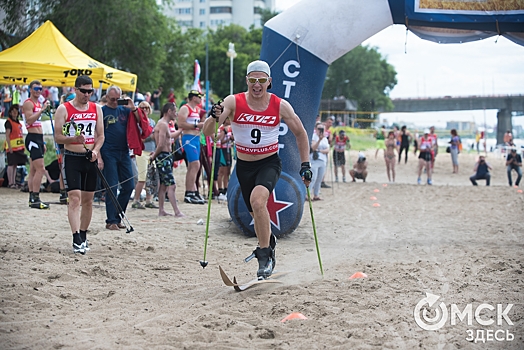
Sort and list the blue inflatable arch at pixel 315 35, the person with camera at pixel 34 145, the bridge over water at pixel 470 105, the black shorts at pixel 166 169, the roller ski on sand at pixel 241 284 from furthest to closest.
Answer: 1. the bridge over water at pixel 470 105
2. the person with camera at pixel 34 145
3. the black shorts at pixel 166 169
4. the blue inflatable arch at pixel 315 35
5. the roller ski on sand at pixel 241 284

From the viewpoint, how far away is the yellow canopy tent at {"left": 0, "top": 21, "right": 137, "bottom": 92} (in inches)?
477

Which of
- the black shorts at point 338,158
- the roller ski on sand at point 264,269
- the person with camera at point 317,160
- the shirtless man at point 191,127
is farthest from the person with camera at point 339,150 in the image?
the roller ski on sand at point 264,269

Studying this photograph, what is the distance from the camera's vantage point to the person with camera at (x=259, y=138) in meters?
5.82

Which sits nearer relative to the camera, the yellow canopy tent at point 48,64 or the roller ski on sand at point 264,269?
the roller ski on sand at point 264,269

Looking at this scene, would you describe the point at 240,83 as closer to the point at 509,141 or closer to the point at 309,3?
the point at 509,141

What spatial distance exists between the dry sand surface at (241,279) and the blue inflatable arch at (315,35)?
0.58 meters


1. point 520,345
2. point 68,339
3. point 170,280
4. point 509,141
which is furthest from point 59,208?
point 509,141

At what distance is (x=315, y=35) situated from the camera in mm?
8312

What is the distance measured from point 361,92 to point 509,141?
4706 cm

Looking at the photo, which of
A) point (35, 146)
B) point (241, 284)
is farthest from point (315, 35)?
point (35, 146)

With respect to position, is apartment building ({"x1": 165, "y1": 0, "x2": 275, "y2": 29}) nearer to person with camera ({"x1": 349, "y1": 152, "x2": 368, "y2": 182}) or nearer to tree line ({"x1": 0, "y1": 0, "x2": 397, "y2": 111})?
tree line ({"x1": 0, "y1": 0, "x2": 397, "y2": 111})

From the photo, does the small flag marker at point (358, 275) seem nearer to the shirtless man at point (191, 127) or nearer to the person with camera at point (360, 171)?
the shirtless man at point (191, 127)
